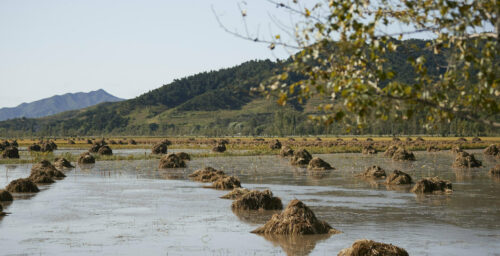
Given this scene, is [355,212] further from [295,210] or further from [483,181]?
[483,181]

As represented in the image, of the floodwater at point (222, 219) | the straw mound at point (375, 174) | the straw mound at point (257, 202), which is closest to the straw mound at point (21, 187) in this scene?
the floodwater at point (222, 219)

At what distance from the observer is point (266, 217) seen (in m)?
22.9

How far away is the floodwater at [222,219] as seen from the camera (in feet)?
57.3

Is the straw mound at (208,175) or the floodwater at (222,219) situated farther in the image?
the straw mound at (208,175)

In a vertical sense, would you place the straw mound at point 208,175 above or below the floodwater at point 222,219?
above

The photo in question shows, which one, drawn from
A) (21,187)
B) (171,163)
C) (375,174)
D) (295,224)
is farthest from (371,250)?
(171,163)

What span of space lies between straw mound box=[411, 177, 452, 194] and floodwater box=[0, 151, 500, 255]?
684 millimetres

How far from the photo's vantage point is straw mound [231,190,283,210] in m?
24.8

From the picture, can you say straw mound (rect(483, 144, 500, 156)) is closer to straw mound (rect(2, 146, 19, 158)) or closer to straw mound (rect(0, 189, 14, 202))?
straw mound (rect(2, 146, 19, 158))

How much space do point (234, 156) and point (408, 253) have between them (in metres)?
53.4

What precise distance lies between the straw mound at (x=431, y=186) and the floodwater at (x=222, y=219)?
2.25 feet

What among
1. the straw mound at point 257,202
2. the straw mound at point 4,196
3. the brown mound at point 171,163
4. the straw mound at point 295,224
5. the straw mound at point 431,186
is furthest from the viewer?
the brown mound at point 171,163

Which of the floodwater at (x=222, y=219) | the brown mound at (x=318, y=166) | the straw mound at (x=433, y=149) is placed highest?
the straw mound at (x=433, y=149)

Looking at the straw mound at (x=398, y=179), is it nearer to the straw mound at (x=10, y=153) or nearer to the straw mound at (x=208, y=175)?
the straw mound at (x=208, y=175)
